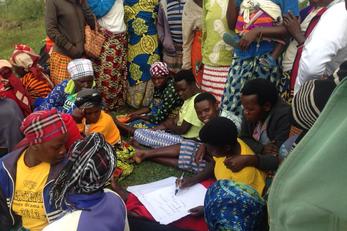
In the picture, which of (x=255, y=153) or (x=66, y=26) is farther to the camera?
(x=66, y=26)

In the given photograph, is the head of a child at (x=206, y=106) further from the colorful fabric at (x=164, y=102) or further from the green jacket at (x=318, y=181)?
the green jacket at (x=318, y=181)

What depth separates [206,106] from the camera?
339 centimetres

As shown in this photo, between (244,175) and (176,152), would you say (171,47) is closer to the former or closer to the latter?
(176,152)

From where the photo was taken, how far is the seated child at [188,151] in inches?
134

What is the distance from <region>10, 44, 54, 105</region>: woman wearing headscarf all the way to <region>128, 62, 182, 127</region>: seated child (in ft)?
3.26

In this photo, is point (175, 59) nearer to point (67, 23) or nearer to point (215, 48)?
point (215, 48)

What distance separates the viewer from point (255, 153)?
2.81 metres

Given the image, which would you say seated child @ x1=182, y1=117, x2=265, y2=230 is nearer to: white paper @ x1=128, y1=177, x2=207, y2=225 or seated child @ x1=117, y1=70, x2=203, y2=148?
white paper @ x1=128, y1=177, x2=207, y2=225

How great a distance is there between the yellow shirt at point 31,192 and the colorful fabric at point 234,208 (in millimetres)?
876

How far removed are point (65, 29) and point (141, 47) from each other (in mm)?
852

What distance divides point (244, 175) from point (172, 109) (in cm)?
173

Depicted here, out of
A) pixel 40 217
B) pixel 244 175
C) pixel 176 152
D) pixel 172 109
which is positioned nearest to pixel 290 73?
pixel 244 175

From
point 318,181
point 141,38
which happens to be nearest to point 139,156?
point 141,38

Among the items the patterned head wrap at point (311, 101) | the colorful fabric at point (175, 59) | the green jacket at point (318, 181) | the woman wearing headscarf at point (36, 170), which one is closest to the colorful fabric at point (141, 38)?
the colorful fabric at point (175, 59)
